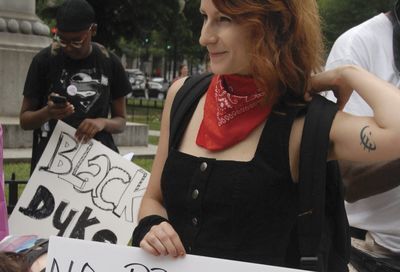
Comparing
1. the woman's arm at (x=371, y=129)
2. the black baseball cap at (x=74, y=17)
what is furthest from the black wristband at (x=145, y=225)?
the black baseball cap at (x=74, y=17)

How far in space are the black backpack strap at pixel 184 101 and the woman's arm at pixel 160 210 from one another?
1.6 inches

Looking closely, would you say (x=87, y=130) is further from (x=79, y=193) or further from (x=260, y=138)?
(x=260, y=138)

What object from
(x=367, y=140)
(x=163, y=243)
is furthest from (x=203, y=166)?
(x=367, y=140)

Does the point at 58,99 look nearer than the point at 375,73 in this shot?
No

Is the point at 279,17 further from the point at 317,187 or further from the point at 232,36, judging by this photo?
the point at 317,187

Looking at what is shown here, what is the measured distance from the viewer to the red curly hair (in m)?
1.86

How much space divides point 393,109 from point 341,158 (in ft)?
0.62

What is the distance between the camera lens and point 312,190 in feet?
5.88

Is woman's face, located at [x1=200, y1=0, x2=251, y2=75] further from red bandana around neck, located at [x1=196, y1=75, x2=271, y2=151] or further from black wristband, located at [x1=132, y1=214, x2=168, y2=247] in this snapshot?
black wristband, located at [x1=132, y1=214, x2=168, y2=247]

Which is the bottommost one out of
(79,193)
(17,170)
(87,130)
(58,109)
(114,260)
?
(17,170)

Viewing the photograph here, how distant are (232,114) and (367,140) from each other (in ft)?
1.29

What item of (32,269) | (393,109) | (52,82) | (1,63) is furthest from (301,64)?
(1,63)

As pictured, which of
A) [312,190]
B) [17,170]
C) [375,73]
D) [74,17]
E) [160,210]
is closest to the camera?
[312,190]

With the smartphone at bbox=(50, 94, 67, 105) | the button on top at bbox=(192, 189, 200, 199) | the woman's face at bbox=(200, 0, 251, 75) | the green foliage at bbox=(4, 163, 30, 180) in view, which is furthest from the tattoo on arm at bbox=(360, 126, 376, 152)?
the green foliage at bbox=(4, 163, 30, 180)
